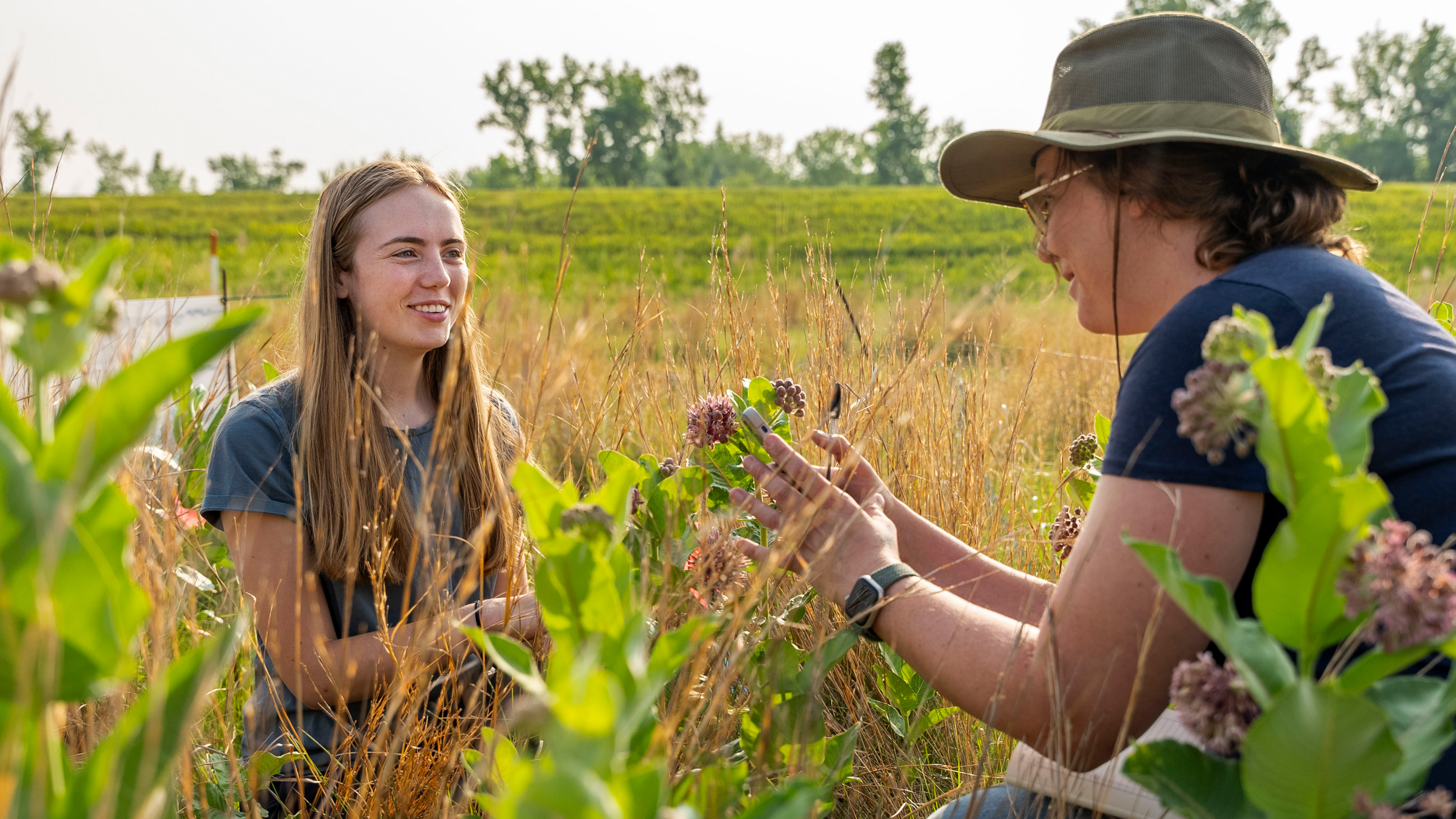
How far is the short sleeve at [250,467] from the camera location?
171 centimetres

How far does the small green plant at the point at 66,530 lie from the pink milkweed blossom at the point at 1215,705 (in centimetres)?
75

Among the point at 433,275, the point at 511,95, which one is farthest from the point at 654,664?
the point at 511,95

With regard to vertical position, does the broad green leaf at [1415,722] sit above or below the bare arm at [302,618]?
above

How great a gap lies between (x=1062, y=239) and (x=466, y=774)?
1.40 metres

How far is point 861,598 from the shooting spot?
1229mm

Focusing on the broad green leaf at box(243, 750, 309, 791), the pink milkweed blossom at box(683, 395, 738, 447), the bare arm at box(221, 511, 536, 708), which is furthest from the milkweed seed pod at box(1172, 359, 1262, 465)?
the broad green leaf at box(243, 750, 309, 791)

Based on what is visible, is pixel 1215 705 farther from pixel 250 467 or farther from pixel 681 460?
pixel 250 467

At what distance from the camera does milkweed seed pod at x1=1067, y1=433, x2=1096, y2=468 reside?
174cm

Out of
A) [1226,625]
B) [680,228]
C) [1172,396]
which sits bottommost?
[1226,625]

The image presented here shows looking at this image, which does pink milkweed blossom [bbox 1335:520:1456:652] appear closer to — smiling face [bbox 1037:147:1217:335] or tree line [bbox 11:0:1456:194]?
smiling face [bbox 1037:147:1217:335]

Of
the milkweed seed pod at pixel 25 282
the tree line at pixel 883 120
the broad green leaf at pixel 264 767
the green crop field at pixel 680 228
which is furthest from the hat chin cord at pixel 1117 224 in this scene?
the tree line at pixel 883 120

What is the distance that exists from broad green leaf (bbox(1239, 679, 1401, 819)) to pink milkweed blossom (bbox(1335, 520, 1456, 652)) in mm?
64

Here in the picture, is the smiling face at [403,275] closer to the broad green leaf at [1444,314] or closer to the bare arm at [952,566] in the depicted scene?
the bare arm at [952,566]

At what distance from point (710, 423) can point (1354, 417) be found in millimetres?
823
